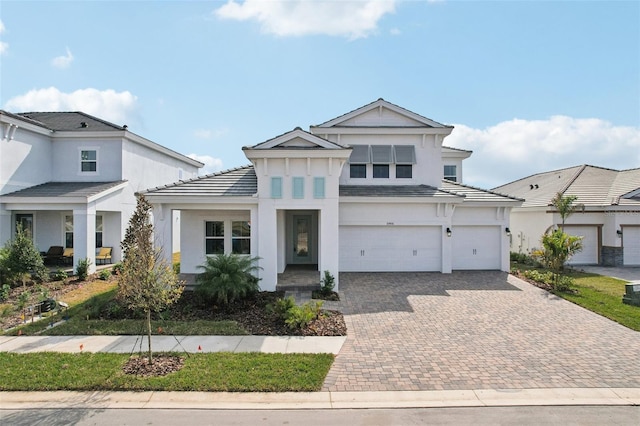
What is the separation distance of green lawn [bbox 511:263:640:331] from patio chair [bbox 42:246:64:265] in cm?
2295

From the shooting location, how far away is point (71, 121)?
19.4 meters

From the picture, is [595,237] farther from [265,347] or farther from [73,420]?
[73,420]

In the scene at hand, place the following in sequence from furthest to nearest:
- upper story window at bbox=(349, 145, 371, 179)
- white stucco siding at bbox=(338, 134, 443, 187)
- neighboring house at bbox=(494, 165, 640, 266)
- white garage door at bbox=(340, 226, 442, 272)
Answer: neighboring house at bbox=(494, 165, 640, 266) < white stucco siding at bbox=(338, 134, 443, 187) < upper story window at bbox=(349, 145, 371, 179) < white garage door at bbox=(340, 226, 442, 272)

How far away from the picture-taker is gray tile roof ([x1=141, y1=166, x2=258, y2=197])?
42.8 ft

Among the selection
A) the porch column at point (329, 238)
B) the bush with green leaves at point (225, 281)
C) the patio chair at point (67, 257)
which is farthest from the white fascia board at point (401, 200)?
the patio chair at point (67, 257)

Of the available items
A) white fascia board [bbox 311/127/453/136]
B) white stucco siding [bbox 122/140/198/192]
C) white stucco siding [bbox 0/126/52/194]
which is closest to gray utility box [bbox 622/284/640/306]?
white fascia board [bbox 311/127/453/136]

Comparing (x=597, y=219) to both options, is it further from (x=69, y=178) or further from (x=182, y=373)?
(x=69, y=178)

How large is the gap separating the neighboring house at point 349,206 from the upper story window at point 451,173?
6000mm

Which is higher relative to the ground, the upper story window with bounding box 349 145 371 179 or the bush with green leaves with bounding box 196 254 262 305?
the upper story window with bounding box 349 145 371 179

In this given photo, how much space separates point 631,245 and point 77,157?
30.8 m

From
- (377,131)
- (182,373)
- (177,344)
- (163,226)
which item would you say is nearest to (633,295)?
(377,131)

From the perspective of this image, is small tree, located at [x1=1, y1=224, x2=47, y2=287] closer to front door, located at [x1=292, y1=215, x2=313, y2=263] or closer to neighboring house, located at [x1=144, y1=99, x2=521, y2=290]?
neighboring house, located at [x1=144, y1=99, x2=521, y2=290]

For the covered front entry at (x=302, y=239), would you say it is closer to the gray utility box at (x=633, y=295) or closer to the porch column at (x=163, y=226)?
the porch column at (x=163, y=226)

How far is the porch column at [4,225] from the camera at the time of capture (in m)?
16.0
